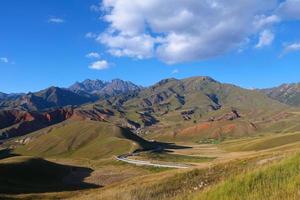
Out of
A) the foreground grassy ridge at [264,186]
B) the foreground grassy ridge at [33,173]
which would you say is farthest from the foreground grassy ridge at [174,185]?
the foreground grassy ridge at [33,173]

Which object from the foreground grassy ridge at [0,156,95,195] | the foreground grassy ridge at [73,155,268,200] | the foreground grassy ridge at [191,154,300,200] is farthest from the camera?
the foreground grassy ridge at [0,156,95,195]

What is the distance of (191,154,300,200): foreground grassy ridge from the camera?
12523 mm

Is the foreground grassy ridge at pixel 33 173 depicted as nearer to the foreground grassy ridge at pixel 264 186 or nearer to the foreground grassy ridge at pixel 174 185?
the foreground grassy ridge at pixel 174 185

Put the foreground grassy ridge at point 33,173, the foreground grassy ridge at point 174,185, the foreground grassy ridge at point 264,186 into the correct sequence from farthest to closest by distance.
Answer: the foreground grassy ridge at point 33,173 → the foreground grassy ridge at point 174,185 → the foreground grassy ridge at point 264,186

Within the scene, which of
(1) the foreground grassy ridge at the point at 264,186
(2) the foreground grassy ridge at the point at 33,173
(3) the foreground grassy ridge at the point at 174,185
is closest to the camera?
(1) the foreground grassy ridge at the point at 264,186

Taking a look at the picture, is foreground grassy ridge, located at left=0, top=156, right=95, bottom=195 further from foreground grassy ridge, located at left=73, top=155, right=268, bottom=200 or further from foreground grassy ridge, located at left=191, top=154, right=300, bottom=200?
foreground grassy ridge, located at left=191, top=154, right=300, bottom=200

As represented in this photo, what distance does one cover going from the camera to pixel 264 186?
46.3ft

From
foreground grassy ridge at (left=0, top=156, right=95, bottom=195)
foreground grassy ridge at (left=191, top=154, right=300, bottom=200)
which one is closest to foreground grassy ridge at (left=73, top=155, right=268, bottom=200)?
foreground grassy ridge at (left=191, top=154, right=300, bottom=200)

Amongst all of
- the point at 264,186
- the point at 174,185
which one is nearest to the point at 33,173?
the point at 174,185

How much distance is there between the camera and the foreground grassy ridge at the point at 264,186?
12.5 metres

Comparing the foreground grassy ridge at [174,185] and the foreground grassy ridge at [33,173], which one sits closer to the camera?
the foreground grassy ridge at [174,185]

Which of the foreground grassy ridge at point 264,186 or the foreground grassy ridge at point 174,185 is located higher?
the foreground grassy ridge at point 264,186

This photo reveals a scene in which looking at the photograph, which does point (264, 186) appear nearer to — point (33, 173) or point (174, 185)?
point (174, 185)

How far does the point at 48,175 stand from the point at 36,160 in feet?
39.7
